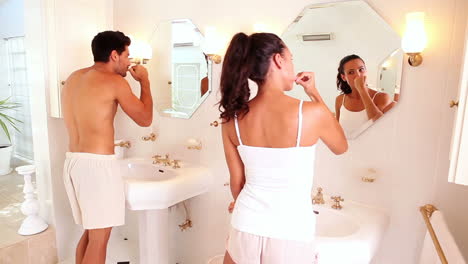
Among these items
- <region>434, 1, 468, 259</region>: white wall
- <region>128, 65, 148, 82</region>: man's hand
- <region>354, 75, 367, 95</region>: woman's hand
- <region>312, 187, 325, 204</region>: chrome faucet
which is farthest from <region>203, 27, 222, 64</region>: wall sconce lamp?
<region>434, 1, 468, 259</region>: white wall

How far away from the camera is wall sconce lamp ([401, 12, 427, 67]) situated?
4.06ft

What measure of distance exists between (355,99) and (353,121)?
105 mm

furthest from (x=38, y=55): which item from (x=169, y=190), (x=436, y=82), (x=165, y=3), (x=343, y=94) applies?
(x=436, y=82)

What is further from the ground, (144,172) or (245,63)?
(245,63)

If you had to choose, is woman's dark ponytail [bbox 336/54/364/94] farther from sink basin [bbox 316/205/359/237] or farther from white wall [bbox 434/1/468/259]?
sink basin [bbox 316/205/359/237]

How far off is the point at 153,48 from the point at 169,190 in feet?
3.51

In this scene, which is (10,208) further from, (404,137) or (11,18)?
(404,137)

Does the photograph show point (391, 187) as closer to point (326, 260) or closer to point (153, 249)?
point (326, 260)

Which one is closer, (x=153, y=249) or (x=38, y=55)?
(x=153, y=249)

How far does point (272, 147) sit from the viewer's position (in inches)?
39.2

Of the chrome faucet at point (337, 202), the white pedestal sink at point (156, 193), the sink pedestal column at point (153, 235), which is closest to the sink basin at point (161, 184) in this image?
the white pedestal sink at point (156, 193)

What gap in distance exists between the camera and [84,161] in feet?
5.60

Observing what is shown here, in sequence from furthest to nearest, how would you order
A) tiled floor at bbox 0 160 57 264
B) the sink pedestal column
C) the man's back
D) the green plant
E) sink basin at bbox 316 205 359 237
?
the green plant → tiled floor at bbox 0 160 57 264 → the sink pedestal column → the man's back → sink basin at bbox 316 205 359 237

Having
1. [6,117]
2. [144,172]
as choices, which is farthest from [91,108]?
[6,117]
